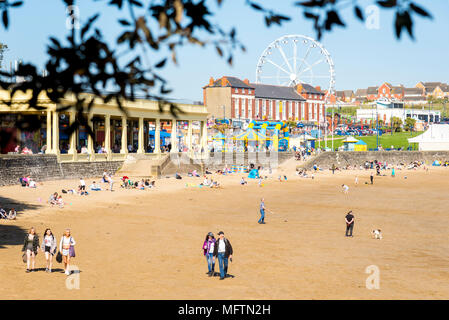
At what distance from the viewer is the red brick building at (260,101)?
115 meters

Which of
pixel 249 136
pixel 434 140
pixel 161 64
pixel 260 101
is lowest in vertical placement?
pixel 161 64

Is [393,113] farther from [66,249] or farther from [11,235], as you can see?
[66,249]

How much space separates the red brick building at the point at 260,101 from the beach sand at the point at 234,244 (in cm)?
7185

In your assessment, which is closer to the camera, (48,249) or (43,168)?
(48,249)

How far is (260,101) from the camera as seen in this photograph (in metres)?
121

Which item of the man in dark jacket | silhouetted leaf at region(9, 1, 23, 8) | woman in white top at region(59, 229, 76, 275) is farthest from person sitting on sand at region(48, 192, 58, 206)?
silhouetted leaf at region(9, 1, 23, 8)

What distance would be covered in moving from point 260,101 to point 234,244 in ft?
329

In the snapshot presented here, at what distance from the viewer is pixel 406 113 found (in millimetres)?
155875

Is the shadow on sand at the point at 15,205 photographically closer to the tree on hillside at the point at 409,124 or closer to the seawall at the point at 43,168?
the seawall at the point at 43,168

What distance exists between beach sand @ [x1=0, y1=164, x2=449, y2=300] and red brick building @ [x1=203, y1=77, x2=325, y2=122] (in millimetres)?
71854

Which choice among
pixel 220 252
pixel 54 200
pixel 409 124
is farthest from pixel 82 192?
pixel 409 124

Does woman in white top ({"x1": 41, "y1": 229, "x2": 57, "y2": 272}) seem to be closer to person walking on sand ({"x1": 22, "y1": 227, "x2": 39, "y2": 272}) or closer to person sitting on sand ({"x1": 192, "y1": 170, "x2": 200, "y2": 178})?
person walking on sand ({"x1": 22, "y1": 227, "x2": 39, "y2": 272})

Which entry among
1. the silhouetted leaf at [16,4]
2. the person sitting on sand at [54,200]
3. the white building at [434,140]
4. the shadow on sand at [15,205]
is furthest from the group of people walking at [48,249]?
the white building at [434,140]

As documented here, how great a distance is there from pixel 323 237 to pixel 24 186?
23979mm
